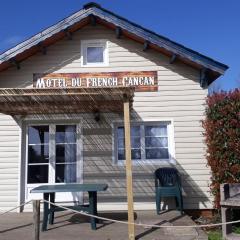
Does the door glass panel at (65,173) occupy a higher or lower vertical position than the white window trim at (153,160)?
lower

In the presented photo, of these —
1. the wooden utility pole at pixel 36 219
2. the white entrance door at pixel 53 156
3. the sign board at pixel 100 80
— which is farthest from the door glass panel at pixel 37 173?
the wooden utility pole at pixel 36 219

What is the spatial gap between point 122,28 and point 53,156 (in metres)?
4.00

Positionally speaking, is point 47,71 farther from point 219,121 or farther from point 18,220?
point 219,121

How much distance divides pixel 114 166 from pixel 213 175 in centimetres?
273

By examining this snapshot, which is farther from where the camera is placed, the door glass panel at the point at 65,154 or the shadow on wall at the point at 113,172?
the door glass panel at the point at 65,154

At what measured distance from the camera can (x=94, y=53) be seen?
1188 centimetres

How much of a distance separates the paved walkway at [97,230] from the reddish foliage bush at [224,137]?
1406 millimetres

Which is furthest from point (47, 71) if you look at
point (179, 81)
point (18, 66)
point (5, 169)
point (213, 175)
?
point (213, 175)

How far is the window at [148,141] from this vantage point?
1146 cm

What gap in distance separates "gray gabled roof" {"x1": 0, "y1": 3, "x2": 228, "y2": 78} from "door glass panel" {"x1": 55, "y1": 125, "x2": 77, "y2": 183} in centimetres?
240

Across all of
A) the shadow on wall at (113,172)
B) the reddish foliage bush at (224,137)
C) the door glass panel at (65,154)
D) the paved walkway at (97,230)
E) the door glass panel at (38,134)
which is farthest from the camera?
the door glass panel at (38,134)

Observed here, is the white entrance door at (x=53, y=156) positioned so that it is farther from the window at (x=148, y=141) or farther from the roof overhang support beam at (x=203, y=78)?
the roof overhang support beam at (x=203, y=78)

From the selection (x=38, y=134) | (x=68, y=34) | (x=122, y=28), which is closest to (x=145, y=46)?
(x=122, y=28)

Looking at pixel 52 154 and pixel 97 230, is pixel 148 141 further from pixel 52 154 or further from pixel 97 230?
pixel 97 230
